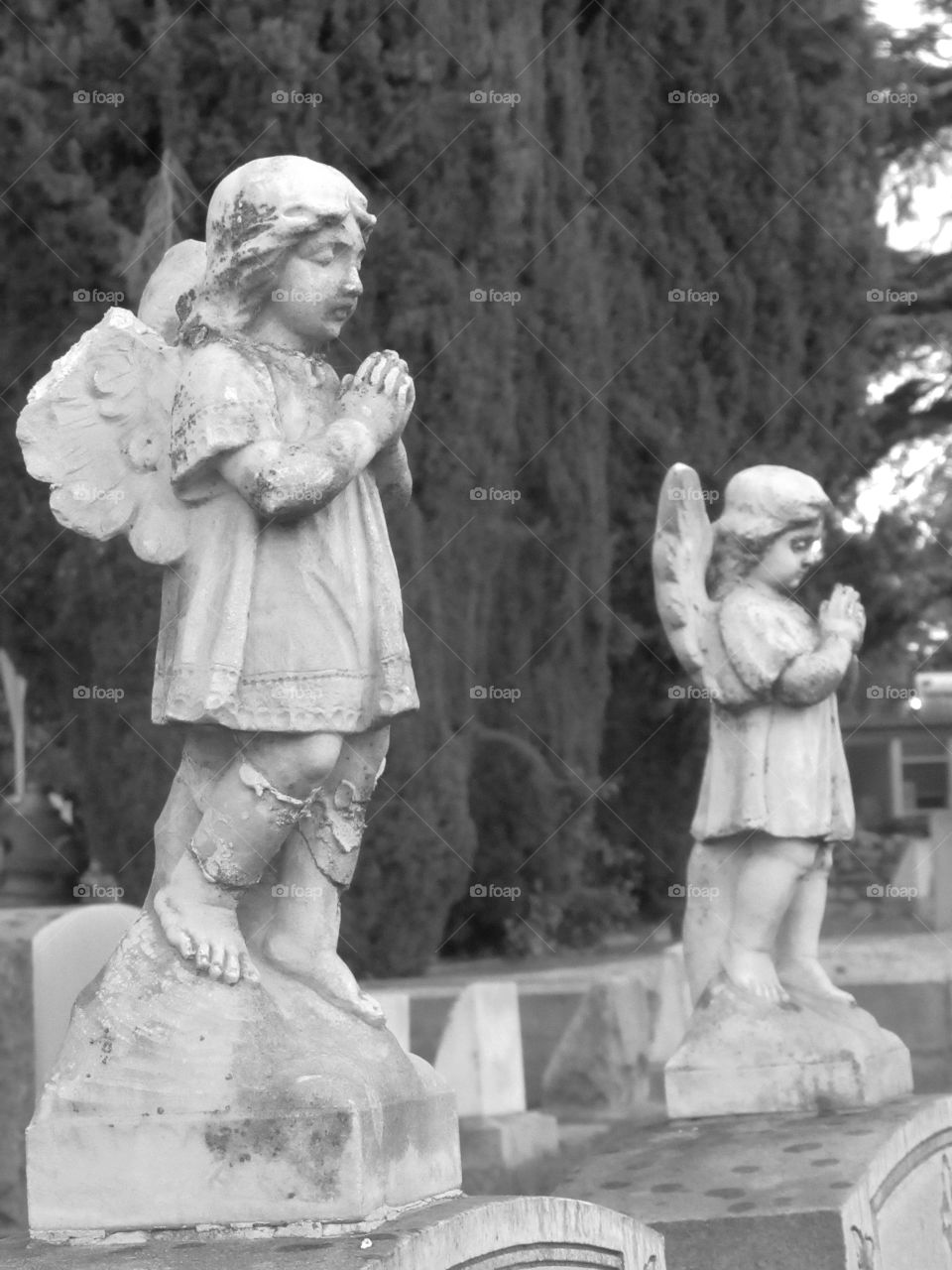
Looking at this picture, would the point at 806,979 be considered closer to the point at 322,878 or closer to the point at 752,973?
the point at 752,973

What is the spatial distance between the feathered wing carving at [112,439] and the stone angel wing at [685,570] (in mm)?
2583

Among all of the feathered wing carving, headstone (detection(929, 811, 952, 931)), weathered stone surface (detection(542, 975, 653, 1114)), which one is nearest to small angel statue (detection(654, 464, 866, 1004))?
the feathered wing carving

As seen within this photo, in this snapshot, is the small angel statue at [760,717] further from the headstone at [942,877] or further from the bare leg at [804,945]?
the headstone at [942,877]

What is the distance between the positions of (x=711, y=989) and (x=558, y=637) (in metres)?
6.84

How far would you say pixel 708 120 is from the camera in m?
15.1

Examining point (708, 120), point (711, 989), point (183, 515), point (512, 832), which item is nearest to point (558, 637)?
point (512, 832)

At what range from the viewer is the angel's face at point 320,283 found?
475cm

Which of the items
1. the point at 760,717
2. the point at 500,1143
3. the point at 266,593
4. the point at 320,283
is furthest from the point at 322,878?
the point at 500,1143

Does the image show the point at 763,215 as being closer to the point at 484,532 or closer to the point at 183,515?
the point at 484,532

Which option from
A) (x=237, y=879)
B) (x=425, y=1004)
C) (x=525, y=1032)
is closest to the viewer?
(x=237, y=879)

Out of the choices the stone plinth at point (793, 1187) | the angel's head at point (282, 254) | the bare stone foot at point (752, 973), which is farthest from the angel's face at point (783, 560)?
the angel's head at point (282, 254)

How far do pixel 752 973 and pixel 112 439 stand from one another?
3138 millimetres

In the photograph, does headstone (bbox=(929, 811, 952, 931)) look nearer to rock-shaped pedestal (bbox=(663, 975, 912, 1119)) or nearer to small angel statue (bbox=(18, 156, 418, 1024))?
rock-shaped pedestal (bbox=(663, 975, 912, 1119))

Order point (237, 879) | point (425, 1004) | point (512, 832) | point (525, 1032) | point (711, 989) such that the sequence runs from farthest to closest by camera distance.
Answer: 1. point (512, 832)
2. point (525, 1032)
3. point (425, 1004)
4. point (711, 989)
5. point (237, 879)
